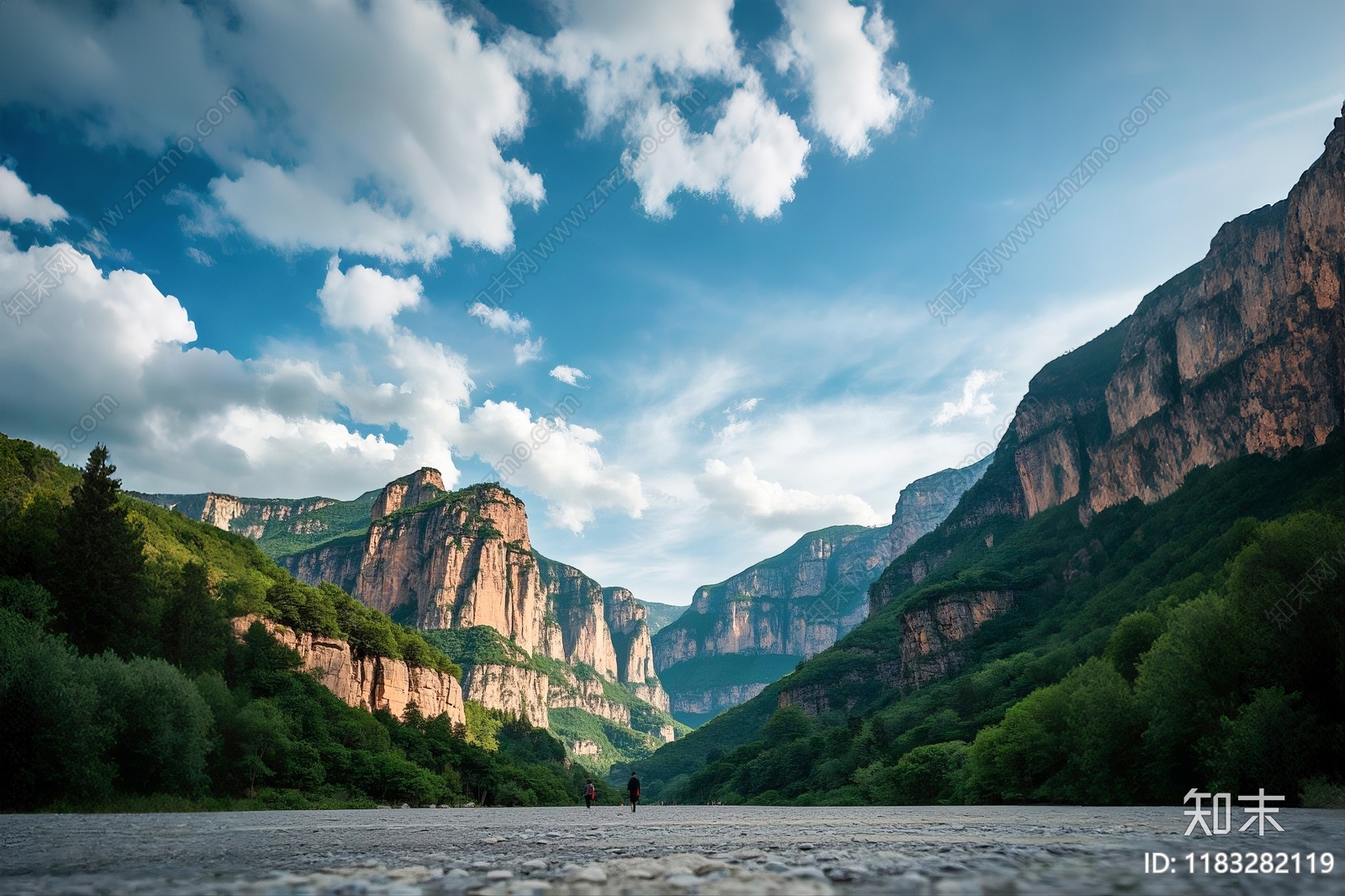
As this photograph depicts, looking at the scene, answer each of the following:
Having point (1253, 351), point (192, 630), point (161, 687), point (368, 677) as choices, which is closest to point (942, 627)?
point (1253, 351)

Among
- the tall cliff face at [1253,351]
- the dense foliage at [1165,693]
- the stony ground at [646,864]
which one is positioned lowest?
the stony ground at [646,864]

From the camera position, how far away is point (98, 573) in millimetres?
53281

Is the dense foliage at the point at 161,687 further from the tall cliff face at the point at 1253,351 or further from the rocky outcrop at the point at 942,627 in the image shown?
the tall cliff face at the point at 1253,351

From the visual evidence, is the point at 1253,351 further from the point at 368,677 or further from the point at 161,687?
the point at 161,687

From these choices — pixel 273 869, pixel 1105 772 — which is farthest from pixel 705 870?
pixel 1105 772

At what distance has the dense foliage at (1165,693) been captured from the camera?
3575 cm

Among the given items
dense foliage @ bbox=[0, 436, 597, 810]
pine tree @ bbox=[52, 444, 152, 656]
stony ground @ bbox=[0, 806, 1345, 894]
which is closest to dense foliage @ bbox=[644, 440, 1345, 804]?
stony ground @ bbox=[0, 806, 1345, 894]

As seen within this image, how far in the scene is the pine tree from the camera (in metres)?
52.3

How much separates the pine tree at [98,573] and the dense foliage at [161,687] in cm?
11

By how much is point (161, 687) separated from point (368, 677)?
8063cm

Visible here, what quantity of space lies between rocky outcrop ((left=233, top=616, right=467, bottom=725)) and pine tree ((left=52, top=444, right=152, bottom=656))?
38.9m

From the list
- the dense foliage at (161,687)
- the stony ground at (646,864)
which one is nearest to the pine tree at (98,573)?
the dense foliage at (161,687)

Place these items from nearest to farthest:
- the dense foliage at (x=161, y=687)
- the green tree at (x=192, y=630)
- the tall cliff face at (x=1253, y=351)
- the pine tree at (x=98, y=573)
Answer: the dense foliage at (x=161, y=687) → the pine tree at (x=98, y=573) → the green tree at (x=192, y=630) → the tall cliff face at (x=1253, y=351)

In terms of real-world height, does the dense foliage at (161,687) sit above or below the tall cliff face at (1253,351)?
below
